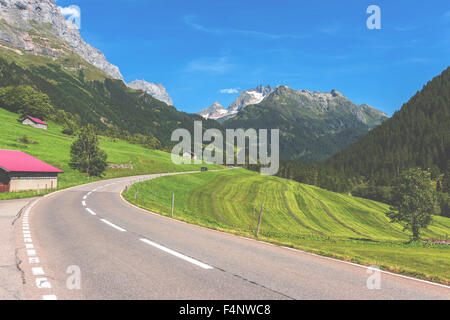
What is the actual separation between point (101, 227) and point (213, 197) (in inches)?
1871

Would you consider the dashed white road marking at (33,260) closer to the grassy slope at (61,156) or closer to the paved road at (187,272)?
the paved road at (187,272)

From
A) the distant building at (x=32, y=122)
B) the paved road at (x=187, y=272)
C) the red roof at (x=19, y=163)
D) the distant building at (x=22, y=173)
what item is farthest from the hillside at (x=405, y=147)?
the distant building at (x=32, y=122)

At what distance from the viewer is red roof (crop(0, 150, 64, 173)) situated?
39156 millimetres

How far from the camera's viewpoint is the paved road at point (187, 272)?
18.5 ft

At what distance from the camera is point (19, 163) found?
137 ft

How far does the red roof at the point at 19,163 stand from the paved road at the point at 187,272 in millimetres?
37408

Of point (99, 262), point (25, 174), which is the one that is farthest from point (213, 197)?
point (99, 262)

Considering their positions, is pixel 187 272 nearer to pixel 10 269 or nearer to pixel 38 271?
pixel 38 271

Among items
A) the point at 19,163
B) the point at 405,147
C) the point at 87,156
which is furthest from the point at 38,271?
the point at 405,147

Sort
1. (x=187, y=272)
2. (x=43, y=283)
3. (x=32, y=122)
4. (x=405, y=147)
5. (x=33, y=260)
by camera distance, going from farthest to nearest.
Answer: (x=405, y=147)
(x=32, y=122)
(x=33, y=260)
(x=187, y=272)
(x=43, y=283)

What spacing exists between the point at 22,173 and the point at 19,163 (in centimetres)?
277

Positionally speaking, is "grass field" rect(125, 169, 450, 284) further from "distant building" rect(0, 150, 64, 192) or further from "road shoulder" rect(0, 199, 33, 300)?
"road shoulder" rect(0, 199, 33, 300)
